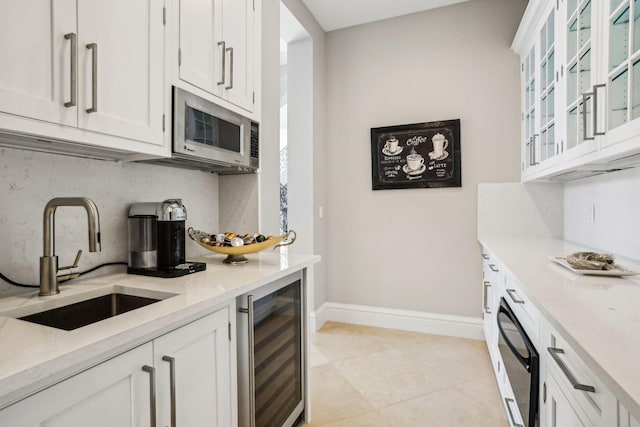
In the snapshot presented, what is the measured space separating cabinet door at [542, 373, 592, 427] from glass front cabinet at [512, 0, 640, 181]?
86 cm

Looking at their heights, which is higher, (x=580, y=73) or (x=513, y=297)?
(x=580, y=73)

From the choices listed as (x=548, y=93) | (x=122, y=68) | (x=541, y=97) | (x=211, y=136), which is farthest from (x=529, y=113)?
(x=122, y=68)

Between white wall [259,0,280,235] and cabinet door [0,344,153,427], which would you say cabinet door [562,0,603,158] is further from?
cabinet door [0,344,153,427]

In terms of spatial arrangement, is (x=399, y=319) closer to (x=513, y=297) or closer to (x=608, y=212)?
(x=513, y=297)

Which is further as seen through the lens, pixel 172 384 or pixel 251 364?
pixel 251 364

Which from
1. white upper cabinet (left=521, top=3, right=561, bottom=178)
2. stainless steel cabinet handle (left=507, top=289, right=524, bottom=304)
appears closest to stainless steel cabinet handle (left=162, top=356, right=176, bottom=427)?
Result: stainless steel cabinet handle (left=507, top=289, right=524, bottom=304)

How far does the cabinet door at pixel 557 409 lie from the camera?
0.88 metres

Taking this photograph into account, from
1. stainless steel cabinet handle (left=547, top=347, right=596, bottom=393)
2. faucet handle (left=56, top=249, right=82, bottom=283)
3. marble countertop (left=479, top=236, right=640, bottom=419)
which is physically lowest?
stainless steel cabinet handle (left=547, top=347, right=596, bottom=393)

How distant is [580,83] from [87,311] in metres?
2.29

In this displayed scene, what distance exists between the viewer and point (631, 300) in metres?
1.03

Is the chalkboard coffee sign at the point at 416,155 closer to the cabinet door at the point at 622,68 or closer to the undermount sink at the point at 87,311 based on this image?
the cabinet door at the point at 622,68

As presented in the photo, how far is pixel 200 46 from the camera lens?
149cm

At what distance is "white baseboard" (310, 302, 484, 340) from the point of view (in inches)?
117

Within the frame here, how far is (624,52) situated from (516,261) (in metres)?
0.96
